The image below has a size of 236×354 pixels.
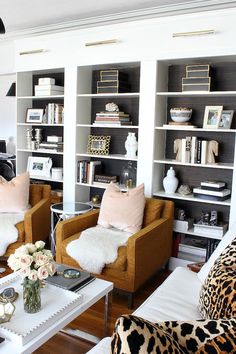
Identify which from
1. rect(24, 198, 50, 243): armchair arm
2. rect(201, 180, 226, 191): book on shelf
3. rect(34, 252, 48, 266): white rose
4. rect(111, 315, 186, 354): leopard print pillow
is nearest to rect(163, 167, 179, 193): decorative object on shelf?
rect(201, 180, 226, 191): book on shelf

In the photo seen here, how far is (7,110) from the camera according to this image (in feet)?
17.4

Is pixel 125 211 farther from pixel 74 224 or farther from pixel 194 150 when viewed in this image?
pixel 194 150

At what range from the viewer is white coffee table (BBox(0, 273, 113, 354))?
158 centimetres

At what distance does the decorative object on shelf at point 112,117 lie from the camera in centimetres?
370

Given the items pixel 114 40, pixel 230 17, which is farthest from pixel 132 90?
pixel 230 17

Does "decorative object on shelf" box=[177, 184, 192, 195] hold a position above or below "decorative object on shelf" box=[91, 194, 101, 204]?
above

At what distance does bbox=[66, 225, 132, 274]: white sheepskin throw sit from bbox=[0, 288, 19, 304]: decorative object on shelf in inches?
31.9

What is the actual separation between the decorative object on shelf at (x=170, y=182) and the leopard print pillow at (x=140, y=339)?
2.55m

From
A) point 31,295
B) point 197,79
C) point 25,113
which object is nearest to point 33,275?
point 31,295

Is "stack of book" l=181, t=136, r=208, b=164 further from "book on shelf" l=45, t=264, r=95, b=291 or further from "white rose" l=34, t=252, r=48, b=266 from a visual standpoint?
"white rose" l=34, t=252, r=48, b=266

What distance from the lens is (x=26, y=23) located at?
4.38 m

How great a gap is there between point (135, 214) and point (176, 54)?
4.94 feet

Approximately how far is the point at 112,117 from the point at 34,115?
1.16 m

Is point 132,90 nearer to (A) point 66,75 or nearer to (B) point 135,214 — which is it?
(A) point 66,75
